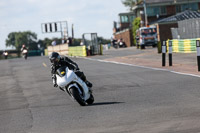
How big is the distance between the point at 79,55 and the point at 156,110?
41654 mm

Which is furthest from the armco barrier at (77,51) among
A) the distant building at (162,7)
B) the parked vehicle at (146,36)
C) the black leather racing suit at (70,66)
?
the black leather racing suit at (70,66)

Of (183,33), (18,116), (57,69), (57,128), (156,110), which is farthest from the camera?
(183,33)

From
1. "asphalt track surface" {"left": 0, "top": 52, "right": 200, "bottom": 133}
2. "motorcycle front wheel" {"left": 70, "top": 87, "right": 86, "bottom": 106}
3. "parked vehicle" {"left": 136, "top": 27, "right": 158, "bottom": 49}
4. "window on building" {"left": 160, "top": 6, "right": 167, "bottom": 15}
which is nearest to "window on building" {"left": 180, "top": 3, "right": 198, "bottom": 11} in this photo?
"window on building" {"left": 160, "top": 6, "right": 167, "bottom": 15}

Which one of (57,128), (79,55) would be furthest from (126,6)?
(57,128)

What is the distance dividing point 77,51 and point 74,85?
40750 millimetres

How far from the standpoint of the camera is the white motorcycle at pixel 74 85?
11566 millimetres

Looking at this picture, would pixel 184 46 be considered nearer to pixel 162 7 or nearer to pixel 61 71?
pixel 61 71

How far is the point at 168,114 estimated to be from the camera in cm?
920

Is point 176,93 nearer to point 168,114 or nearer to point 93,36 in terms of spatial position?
point 168,114

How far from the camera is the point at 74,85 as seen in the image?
1158 centimetres

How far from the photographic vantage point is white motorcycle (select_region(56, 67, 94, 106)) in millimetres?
11566

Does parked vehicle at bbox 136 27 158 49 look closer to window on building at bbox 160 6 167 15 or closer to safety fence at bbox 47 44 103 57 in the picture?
safety fence at bbox 47 44 103 57

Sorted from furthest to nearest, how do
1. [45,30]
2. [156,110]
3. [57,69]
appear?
[45,30] → [57,69] → [156,110]

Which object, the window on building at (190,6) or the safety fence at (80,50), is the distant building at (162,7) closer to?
the window on building at (190,6)
